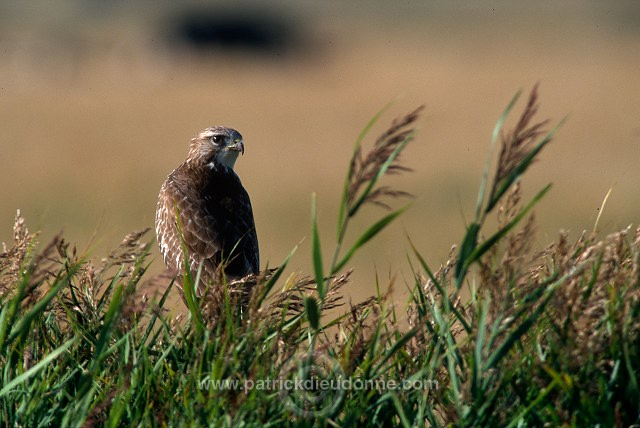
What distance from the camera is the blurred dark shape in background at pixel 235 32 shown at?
68.2 metres

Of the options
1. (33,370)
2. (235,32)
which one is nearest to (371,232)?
(33,370)

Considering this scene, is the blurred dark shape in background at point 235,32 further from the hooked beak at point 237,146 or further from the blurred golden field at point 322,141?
the hooked beak at point 237,146

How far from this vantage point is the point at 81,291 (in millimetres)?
3865

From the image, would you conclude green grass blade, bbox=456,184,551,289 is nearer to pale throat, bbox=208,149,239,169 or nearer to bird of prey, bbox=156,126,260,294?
bird of prey, bbox=156,126,260,294

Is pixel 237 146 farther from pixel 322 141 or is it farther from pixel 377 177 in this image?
pixel 322 141

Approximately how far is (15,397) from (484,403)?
143 cm

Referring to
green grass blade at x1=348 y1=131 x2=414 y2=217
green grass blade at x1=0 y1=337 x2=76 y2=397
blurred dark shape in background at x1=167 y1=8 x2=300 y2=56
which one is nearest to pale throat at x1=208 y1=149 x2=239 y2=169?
green grass blade at x1=0 y1=337 x2=76 y2=397

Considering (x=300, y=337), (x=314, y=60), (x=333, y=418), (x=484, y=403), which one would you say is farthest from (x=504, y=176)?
(x=314, y=60)

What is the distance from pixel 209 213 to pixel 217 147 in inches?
31.1

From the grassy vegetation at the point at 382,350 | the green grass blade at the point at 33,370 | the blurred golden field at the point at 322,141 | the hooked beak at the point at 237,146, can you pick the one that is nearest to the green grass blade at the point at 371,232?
the grassy vegetation at the point at 382,350

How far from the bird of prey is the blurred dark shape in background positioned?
192 feet

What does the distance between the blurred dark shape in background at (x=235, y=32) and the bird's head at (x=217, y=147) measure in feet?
192

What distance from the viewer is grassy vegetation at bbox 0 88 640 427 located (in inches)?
116

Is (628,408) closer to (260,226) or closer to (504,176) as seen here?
(504,176)
